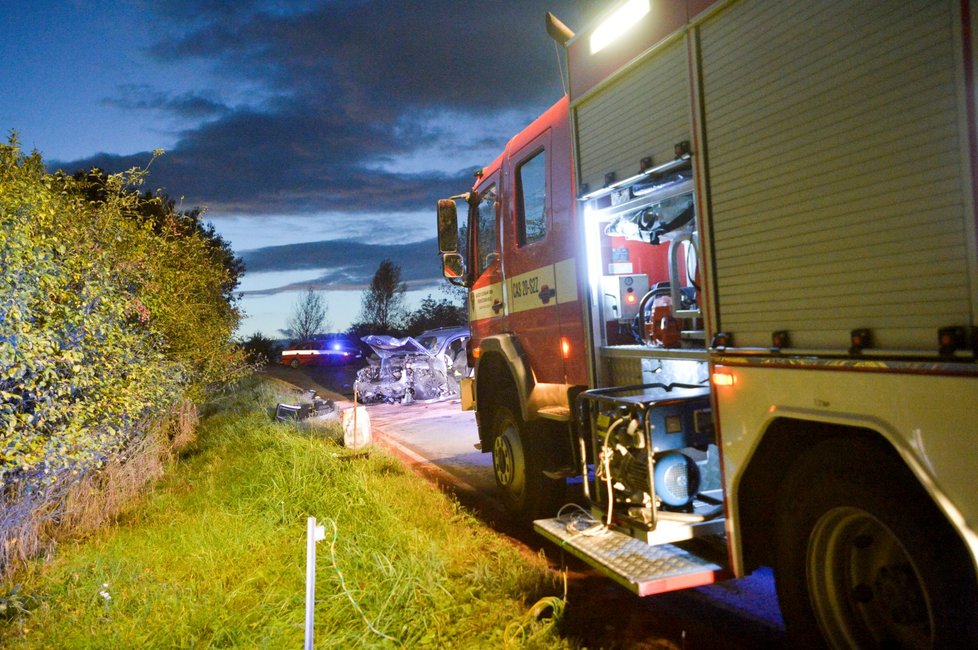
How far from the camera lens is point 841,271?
8.71 ft

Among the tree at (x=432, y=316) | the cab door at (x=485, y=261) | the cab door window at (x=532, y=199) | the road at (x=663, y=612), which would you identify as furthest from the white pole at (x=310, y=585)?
the tree at (x=432, y=316)

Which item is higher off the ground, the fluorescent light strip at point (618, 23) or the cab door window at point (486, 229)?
the fluorescent light strip at point (618, 23)

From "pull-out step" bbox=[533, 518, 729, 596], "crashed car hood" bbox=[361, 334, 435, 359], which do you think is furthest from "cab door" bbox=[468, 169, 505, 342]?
"crashed car hood" bbox=[361, 334, 435, 359]

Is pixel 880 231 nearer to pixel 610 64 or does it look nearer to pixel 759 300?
pixel 759 300

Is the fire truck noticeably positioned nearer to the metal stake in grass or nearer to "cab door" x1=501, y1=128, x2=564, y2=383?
"cab door" x1=501, y1=128, x2=564, y2=383

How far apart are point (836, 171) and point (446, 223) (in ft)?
13.3

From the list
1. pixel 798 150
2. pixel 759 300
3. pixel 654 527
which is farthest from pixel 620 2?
pixel 654 527

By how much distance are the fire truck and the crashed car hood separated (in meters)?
11.1

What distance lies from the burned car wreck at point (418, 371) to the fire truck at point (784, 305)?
11294 mm

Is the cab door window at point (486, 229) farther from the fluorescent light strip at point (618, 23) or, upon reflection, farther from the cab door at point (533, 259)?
the fluorescent light strip at point (618, 23)

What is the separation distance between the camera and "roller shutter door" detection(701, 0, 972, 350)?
7.46 ft

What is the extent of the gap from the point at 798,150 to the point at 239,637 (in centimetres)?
352

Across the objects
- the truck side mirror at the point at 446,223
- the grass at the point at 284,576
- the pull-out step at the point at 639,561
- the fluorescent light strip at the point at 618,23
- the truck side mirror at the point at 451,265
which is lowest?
the grass at the point at 284,576

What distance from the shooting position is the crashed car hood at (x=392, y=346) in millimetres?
15758
